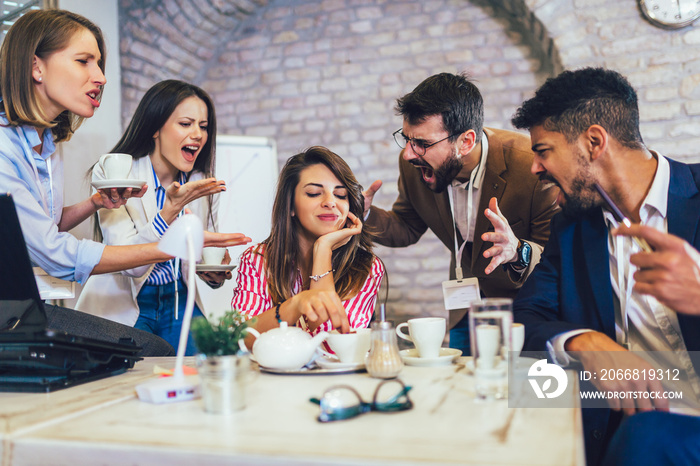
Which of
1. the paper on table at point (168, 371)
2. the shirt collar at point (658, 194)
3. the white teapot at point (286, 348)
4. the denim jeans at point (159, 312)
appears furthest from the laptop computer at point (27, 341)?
the shirt collar at point (658, 194)

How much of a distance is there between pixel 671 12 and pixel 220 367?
3.14 meters

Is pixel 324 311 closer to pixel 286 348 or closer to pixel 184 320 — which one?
pixel 286 348

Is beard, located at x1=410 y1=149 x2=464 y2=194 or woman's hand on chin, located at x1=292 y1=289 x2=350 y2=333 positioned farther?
beard, located at x1=410 y1=149 x2=464 y2=194

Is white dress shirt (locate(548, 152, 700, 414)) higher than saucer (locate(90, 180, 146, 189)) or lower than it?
lower

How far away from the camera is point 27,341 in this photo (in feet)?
3.53

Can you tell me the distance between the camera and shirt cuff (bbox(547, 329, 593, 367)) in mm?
1239

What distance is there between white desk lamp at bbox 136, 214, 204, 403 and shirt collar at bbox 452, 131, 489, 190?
4.79 feet

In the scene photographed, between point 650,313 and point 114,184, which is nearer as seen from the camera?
point 650,313

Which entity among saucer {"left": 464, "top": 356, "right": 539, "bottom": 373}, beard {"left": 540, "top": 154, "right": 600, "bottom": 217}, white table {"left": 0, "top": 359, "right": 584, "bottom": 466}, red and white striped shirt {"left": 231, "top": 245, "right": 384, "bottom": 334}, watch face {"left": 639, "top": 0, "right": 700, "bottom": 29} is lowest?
white table {"left": 0, "top": 359, "right": 584, "bottom": 466}

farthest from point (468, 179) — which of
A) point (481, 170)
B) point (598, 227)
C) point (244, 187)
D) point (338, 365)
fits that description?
point (244, 187)

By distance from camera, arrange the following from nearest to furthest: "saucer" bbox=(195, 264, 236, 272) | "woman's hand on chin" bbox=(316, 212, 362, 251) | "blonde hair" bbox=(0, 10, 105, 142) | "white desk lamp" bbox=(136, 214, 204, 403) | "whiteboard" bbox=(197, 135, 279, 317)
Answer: "white desk lamp" bbox=(136, 214, 204, 403) → "blonde hair" bbox=(0, 10, 105, 142) → "woman's hand on chin" bbox=(316, 212, 362, 251) → "saucer" bbox=(195, 264, 236, 272) → "whiteboard" bbox=(197, 135, 279, 317)

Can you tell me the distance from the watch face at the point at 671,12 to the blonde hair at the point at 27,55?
2.82 metres

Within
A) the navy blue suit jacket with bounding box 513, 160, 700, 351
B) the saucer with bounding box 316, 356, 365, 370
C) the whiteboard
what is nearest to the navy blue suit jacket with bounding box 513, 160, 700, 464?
the navy blue suit jacket with bounding box 513, 160, 700, 351

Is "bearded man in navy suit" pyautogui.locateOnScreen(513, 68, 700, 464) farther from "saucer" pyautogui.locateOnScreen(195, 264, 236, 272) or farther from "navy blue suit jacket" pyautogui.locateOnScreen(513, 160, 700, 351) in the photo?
"saucer" pyautogui.locateOnScreen(195, 264, 236, 272)
